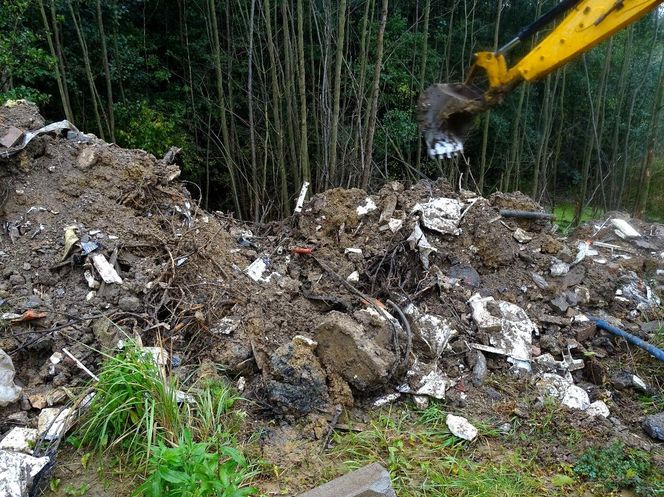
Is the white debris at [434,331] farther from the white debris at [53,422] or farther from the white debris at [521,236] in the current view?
the white debris at [53,422]

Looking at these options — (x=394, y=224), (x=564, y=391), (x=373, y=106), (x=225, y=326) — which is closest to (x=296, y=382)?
(x=225, y=326)

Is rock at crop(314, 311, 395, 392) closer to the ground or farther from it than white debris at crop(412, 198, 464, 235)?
closer to the ground

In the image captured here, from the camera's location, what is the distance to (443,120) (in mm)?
3662

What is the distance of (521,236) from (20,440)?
186 inches

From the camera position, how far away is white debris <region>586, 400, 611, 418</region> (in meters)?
3.77

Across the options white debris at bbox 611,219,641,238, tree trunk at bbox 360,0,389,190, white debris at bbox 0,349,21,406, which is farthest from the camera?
tree trunk at bbox 360,0,389,190

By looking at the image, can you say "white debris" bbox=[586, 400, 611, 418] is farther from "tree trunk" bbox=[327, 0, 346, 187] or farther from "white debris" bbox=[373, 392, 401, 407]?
"tree trunk" bbox=[327, 0, 346, 187]

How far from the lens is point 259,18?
10906mm

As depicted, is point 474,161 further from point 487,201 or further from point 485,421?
point 485,421

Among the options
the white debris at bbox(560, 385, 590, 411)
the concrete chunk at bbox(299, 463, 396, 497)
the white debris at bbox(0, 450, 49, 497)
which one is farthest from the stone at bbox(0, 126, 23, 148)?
the white debris at bbox(560, 385, 590, 411)

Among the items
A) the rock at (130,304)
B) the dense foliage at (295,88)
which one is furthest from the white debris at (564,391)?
the dense foliage at (295,88)

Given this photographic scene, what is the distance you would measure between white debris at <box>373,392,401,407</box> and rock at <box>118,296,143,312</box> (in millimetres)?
1906

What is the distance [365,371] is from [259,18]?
9429 millimetres

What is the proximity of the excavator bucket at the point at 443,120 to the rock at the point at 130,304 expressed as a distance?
2.45 metres
